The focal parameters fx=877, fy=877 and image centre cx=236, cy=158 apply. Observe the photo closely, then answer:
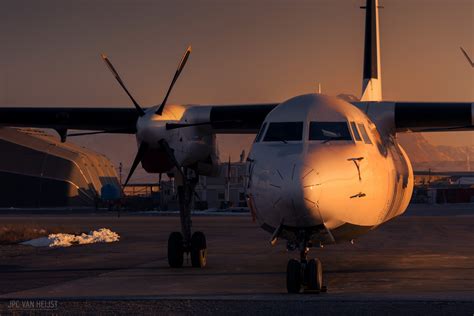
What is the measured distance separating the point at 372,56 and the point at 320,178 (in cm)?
1424

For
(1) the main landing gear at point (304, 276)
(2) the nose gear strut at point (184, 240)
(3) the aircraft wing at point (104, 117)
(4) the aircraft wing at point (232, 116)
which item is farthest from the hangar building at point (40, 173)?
(1) the main landing gear at point (304, 276)

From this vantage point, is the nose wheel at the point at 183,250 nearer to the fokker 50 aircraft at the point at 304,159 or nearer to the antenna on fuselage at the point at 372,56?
the fokker 50 aircraft at the point at 304,159

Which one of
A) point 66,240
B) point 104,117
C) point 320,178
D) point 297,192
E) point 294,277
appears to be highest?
point 104,117

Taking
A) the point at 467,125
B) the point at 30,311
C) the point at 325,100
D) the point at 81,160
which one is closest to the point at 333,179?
the point at 325,100

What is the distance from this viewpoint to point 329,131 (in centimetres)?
1549

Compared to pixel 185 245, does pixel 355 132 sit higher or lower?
higher

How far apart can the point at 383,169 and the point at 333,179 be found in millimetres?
2630

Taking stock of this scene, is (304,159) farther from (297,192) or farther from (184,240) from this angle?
(184,240)

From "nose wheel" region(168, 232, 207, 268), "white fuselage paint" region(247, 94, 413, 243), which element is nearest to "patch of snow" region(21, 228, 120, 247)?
"nose wheel" region(168, 232, 207, 268)

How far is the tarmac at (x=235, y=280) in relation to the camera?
42.1ft

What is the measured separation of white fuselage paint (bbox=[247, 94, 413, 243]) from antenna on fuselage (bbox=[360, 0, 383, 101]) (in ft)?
32.1

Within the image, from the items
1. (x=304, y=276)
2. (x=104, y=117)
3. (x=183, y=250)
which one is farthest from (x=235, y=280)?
(x=104, y=117)

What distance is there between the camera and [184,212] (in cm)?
2217

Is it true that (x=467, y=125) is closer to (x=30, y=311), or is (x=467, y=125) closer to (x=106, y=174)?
(x=30, y=311)
